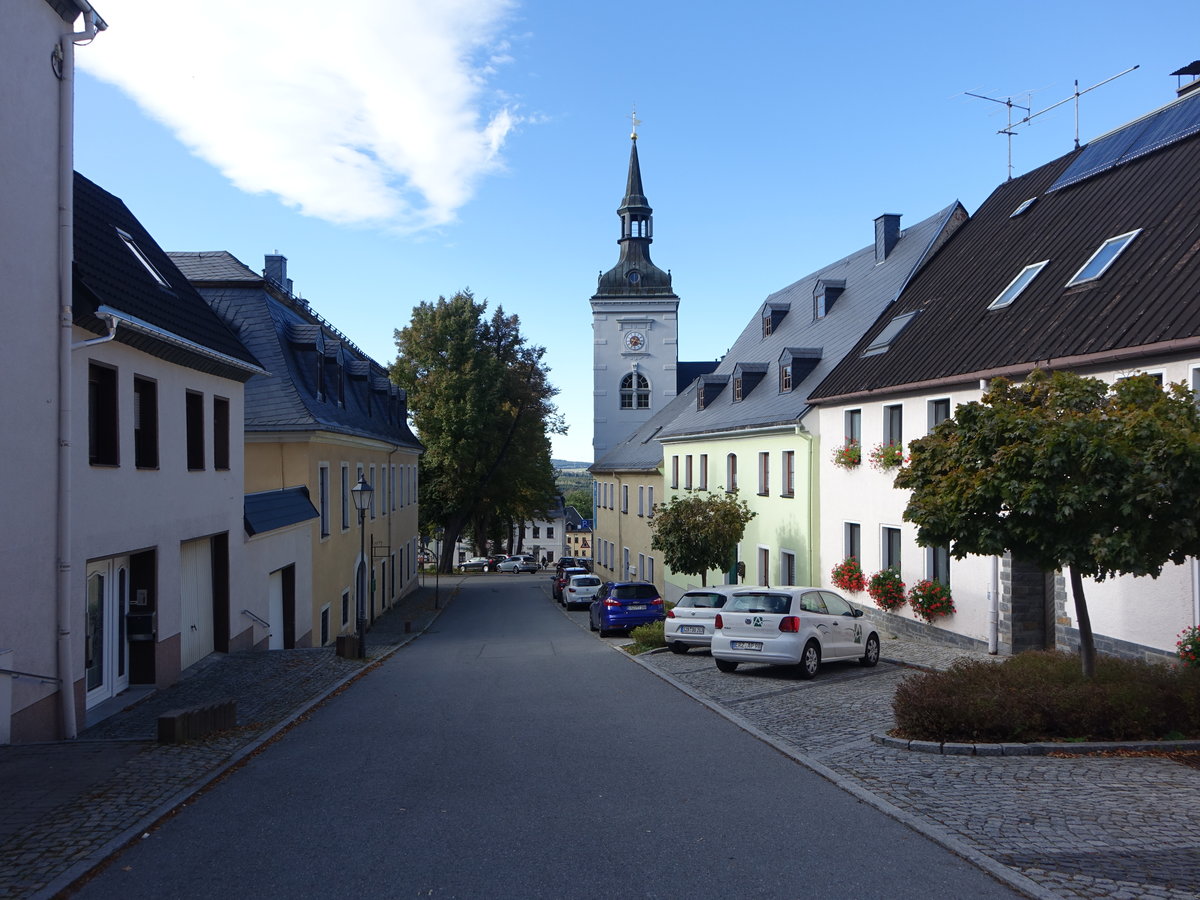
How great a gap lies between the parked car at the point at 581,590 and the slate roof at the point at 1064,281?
57.4ft

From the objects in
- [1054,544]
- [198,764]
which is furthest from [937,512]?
[198,764]

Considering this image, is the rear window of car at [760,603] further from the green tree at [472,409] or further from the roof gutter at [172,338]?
the green tree at [472,409]

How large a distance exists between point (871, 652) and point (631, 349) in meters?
45.2

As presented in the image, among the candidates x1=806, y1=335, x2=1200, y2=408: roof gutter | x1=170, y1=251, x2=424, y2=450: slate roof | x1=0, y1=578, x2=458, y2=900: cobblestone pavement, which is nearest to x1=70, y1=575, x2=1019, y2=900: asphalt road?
x1=0, y1=578, x2=458, y2=900: cobblestone pavement

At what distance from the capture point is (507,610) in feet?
129

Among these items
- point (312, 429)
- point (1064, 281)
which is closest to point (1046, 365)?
point (1064, 281)

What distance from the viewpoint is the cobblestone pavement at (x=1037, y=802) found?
5.93 meters

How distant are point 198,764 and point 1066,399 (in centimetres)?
915

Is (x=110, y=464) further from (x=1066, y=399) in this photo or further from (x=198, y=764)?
(x=1066, y=399)

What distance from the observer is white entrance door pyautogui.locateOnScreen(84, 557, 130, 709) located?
40.3ft

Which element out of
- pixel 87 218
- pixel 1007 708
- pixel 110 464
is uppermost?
pixel 87 218

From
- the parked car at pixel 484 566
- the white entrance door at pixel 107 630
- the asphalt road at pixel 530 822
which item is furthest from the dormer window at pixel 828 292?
the parked car at pixel 484 566

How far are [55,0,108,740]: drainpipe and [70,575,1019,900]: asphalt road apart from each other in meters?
2.42

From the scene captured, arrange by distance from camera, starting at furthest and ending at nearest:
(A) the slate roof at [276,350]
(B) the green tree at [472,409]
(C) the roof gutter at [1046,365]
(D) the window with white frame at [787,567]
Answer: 1. (B) the green tree at [472,409]
2. (D) the window with white frame at [787,567]
3. (A) the slate roof at [276,350]
4. (C) the roof gutter at [1046,365]
